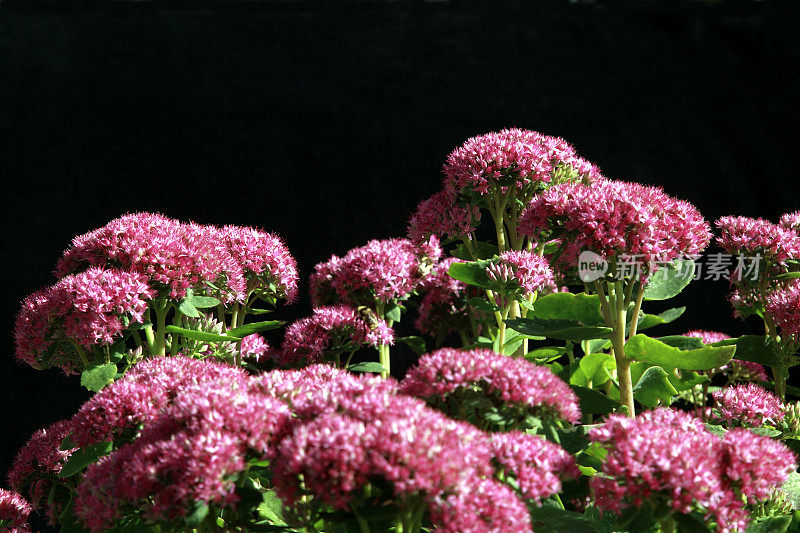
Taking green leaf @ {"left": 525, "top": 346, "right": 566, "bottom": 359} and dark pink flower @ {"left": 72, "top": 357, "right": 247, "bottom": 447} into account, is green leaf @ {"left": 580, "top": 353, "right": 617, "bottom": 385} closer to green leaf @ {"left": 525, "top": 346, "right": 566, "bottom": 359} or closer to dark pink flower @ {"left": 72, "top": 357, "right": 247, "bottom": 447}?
green leaf @ {"left": 525, "top": 346, "right": 566, "bottom": 359}

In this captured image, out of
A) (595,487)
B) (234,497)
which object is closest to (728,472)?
(595,487)

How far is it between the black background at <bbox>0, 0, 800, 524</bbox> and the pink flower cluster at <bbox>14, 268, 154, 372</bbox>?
38.5 inches

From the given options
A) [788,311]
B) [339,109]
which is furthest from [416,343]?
[339,109]

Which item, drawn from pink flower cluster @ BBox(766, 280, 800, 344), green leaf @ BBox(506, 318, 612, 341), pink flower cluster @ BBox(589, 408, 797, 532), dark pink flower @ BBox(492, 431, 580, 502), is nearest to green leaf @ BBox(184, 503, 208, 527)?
dark pink flower @ BBox(492, 431, 580, 502)

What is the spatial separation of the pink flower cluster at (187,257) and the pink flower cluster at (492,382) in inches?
17.0

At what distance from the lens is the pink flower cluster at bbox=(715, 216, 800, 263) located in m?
1.15

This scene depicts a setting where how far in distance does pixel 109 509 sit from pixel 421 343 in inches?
30.7

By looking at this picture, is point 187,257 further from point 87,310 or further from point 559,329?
point 559,329

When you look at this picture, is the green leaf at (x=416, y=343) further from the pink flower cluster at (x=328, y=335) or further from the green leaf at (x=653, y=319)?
the green leaf at (x=653, y=319)

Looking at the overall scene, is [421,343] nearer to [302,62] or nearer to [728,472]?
[728,472]

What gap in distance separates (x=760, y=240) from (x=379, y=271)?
0.65 m

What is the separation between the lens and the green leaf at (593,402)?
3.12ft

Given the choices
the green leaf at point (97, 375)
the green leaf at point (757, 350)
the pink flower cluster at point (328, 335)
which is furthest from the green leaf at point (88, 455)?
the green leaf at point (757, 350)

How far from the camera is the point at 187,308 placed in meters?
1.01
